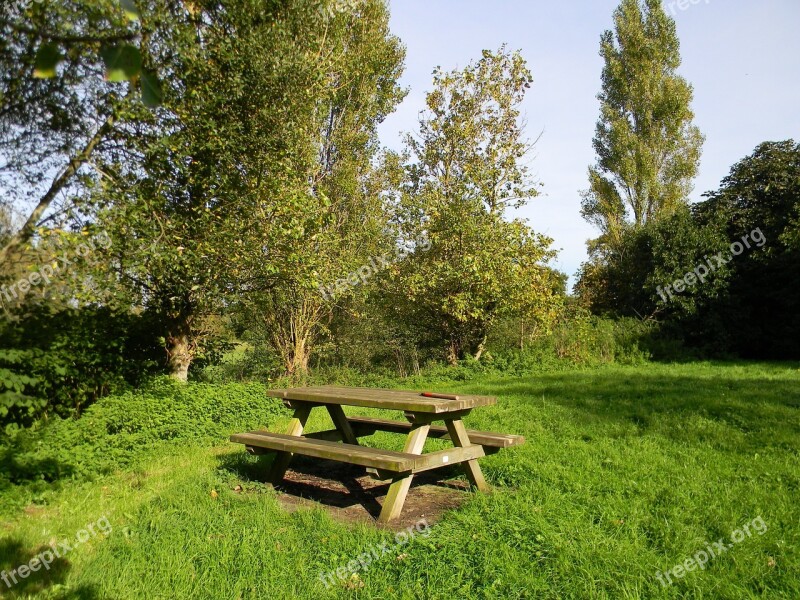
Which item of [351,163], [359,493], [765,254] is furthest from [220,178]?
[765,254]

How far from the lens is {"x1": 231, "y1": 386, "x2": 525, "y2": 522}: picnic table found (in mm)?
4121

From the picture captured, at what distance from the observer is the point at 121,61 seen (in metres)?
1.12

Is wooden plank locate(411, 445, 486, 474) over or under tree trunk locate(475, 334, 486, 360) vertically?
under

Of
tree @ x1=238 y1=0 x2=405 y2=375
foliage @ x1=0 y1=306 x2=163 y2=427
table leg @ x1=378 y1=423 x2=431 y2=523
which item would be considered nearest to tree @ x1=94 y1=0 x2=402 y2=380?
foliage @ x1=0 y1=306 x2=163 y2=427

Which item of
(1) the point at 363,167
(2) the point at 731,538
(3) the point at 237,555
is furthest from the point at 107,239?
(1) the point at 363,167

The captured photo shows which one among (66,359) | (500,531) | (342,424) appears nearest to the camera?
(500,531)

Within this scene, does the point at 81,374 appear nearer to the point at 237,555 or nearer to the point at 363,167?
the point at 237,555

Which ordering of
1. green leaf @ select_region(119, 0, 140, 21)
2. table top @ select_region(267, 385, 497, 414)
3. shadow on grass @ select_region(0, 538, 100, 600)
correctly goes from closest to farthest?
1. green leaf @ select_region(119, 0, 140, 21)
2. shadow on grass @ select_region(0, 538, 100, 600)
3. table top @ select_region(267, 385, 497, 414)

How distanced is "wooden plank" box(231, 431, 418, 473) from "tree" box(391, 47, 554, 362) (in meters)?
9.41

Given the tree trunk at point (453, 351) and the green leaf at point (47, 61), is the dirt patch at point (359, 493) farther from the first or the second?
the tree trunk at point (453, 351)

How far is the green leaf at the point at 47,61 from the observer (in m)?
1.14

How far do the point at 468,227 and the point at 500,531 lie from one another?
11.0 metres

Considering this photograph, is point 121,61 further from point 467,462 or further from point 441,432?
point 441,432

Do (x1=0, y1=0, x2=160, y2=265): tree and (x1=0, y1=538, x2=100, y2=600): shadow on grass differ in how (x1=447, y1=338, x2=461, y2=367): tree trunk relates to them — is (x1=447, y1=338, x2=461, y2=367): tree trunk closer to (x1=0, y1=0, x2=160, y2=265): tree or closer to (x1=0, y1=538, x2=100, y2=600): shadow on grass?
(x1=0, y1=0, x2=160, y2=265): tree
